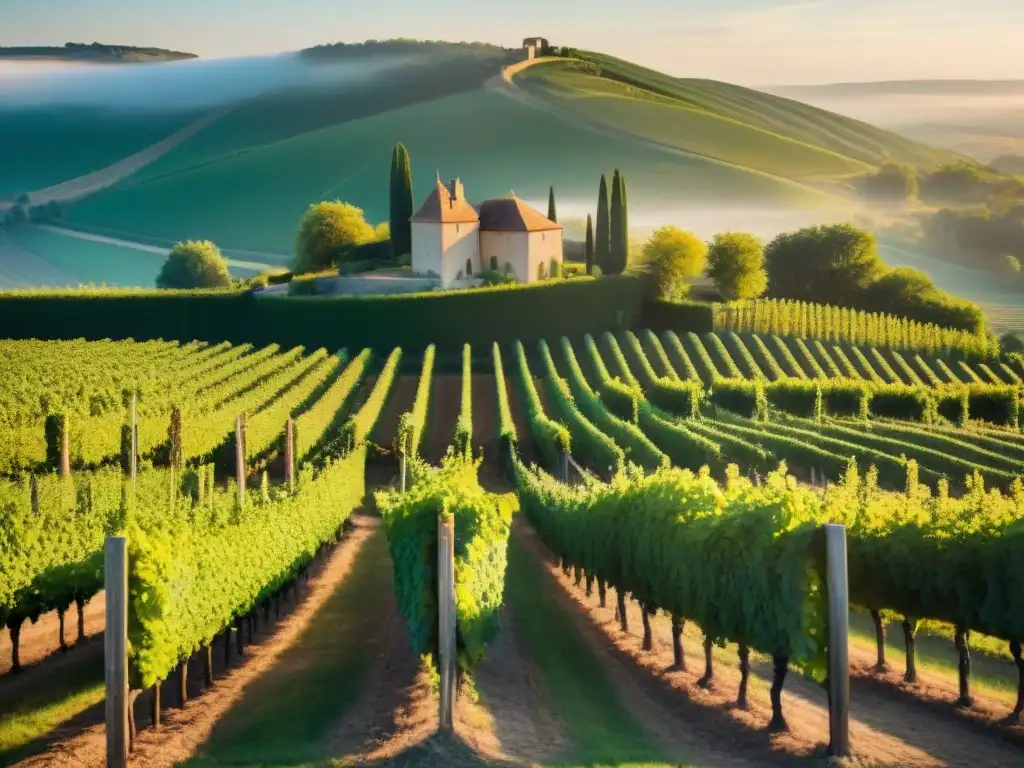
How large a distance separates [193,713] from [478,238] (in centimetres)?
5566

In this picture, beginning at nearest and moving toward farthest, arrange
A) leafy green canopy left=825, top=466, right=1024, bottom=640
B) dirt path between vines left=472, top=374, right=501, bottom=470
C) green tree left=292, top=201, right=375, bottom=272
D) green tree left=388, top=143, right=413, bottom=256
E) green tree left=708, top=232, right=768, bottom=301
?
leafy green canopy left=825, top=466, right=1024, bottom=640 → dirt path between vines left=472, top=374, right=501, bottom=470 → green tree left=388, top=143, right=413, bottom=256 → green tree left=708, top=232, right=768, bottom=301 → green tree left=292, top=201, right=375, bottom=272

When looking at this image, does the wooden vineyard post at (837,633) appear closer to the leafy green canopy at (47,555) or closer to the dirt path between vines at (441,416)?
the leafy green canopy at (47,555)

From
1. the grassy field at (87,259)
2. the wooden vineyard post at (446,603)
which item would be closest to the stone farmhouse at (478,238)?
the grassy field at (87,259)

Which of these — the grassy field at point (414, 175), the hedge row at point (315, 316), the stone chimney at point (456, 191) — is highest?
the grassy field at point (414, 175)

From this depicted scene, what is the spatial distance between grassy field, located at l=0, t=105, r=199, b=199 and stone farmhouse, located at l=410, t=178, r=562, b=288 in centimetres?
8673

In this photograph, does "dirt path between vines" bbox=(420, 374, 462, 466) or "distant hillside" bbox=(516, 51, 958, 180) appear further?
"distant hillside" bbox=(516, 51, 958, 180)

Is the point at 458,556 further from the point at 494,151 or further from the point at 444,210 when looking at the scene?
the point at 494,151

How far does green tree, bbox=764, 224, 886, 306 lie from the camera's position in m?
84.4

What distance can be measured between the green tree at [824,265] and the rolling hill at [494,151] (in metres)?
36.5

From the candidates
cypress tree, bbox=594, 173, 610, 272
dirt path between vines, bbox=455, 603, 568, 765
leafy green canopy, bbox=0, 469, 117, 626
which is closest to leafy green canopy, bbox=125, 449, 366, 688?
leafy green canopy, bbox=0, 469, 117, 626

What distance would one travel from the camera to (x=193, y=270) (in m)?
99.6

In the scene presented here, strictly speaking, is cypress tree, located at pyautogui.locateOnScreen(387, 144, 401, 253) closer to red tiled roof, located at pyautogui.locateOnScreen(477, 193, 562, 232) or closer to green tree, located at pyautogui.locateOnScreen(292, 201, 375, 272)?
red tiled roof, located at pyautogui.locateOnScreen(477, 193, 562, 232)

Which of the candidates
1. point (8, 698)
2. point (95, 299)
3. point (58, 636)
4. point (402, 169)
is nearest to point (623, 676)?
point (8, 698)

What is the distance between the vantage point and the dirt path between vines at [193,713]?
1366cm
